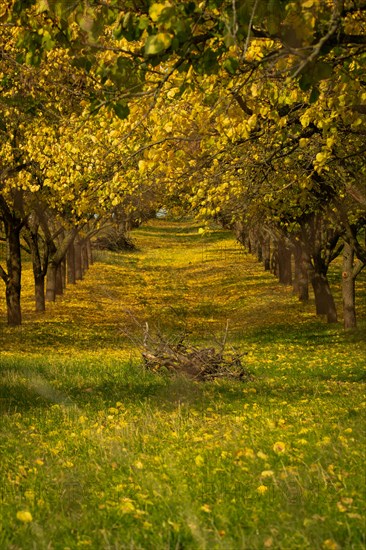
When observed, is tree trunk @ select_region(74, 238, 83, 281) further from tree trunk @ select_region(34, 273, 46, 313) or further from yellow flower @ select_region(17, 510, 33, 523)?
yellow flower @ select_region(17, 510, 33, 523)

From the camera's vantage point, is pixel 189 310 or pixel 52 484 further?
pixel 189 310

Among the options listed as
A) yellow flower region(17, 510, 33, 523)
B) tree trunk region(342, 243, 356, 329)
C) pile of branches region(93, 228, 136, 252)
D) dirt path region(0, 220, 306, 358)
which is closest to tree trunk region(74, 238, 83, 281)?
dirt path region(0, 220, 306, 358)

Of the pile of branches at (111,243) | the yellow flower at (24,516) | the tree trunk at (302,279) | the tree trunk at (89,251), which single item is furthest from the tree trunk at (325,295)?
the pile of branches at (111,243)

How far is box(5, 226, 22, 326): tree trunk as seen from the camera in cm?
3219

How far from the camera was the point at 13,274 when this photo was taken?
32.4 meters

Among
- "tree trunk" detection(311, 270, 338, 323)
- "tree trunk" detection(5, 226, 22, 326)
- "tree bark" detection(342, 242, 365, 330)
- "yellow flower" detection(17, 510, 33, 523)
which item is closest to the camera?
"yellow flower" detection(17, 510, 33, 523)

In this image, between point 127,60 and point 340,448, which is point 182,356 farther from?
point 127,60

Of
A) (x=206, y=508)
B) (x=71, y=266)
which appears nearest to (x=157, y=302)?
(x=71, y=266)

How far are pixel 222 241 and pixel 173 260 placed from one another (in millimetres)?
18873

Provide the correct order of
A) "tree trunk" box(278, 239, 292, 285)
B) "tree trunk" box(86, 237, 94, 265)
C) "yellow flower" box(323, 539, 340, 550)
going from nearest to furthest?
1. "yellow flower" box(323, 539, 340, 550)
2. "tree trunk" box(278, 239, 292, 285)
3. "tree trunk" box(86, 237, 94, 265)

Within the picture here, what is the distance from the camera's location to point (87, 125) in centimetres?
1903

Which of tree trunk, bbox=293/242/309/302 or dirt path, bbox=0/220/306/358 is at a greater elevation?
tree trunk, bbox=293/242/309/302

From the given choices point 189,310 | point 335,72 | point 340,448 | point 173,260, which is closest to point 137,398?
point 340,448

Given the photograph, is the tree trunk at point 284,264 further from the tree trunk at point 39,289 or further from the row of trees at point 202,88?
the row of trees at point 202,88
